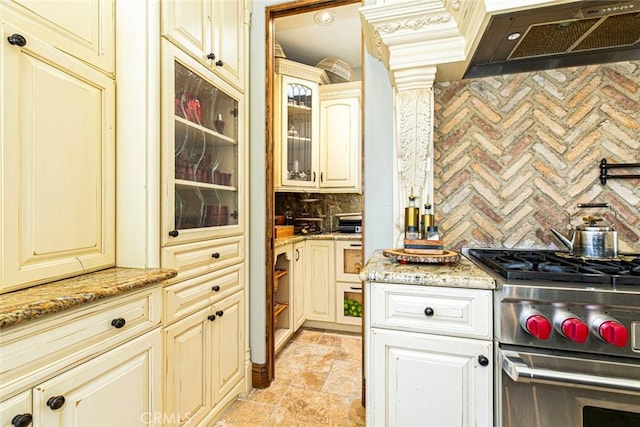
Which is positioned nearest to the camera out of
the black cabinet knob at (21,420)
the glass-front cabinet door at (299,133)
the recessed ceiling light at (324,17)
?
the black cabinet knob at (21,420)

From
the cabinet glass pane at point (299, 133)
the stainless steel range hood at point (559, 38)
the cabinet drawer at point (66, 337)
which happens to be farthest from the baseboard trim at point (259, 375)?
the stainless steel range hood at point (559, 38)

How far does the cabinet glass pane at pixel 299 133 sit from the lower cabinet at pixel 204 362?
59.9 inches

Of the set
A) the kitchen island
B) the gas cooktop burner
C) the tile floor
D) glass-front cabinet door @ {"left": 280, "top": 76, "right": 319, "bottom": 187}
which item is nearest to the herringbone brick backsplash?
the gas cooktop burner

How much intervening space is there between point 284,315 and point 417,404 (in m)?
1.78

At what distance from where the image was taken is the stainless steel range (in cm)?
82

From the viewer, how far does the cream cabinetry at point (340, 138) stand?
9.96 feet

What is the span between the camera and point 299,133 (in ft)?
9.85

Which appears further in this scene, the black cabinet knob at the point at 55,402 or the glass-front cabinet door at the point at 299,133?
the glass-front cabinet door at the point at 299,133

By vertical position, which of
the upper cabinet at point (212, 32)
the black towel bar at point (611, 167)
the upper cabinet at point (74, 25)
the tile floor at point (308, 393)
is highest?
the upper cabinet at point (212, 32)

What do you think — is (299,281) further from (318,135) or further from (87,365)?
(87,365)

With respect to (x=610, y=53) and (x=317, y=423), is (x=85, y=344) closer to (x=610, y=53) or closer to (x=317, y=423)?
(x=317, y=423)

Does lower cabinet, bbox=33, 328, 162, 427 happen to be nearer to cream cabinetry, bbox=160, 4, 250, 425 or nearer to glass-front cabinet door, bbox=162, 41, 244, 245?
cream cabinetry, bbox=160, 4, 250, 425

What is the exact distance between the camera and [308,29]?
2.65 meters

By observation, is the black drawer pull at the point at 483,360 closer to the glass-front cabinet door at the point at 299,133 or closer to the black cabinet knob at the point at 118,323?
the black cabinet knob at the point at 118,323
